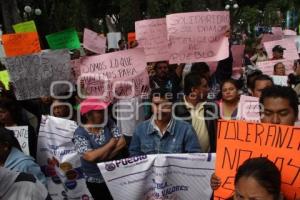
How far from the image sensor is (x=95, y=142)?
4.19 meters

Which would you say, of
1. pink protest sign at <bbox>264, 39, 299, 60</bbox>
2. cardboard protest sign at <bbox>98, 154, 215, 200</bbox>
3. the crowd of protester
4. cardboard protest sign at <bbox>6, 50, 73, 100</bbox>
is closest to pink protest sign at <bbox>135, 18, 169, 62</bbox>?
the crowd of protester

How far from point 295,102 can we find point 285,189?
0.73 m

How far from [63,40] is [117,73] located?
1405mm

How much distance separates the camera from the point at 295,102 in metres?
3.17

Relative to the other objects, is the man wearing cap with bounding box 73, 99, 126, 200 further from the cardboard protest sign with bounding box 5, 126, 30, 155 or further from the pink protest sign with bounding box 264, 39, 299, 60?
the pink protest sign with bounding box 264, 39, 299, 60

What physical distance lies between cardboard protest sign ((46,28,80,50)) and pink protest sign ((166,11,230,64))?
48.5 inches

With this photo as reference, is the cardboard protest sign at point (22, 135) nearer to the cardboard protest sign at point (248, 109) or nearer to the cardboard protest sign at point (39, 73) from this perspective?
the cardboard protest sign at point (39, 73)

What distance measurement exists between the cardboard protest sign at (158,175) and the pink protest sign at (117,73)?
63.3 inches

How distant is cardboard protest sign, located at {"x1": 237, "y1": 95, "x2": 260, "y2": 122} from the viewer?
Result: 14.4 ft

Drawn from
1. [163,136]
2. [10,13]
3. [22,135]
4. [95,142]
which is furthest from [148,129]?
[10,13]

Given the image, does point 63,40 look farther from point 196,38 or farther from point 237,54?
point 237,54

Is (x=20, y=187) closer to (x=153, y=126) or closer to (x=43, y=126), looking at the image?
(x=153, y=126)

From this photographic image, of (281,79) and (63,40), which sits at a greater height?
(63,40)

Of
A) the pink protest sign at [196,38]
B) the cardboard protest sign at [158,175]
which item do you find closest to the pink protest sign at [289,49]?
the pink protest sign at [196,38]
